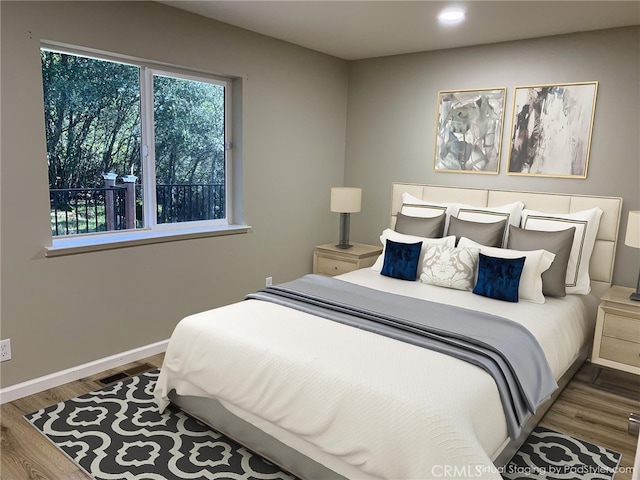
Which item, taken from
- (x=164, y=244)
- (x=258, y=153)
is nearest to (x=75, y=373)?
(x=164, y=244)

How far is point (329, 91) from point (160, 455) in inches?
139

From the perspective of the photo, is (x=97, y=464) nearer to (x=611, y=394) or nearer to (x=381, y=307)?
(x=381, y=307)

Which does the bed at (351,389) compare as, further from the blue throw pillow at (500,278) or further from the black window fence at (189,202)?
the black window fence at (189,202)

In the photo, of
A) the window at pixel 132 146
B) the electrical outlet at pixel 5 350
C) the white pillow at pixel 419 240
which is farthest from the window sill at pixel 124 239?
the white pillow at pixel 419 240

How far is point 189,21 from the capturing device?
3.42 m

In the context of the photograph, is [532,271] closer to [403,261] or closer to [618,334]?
[618,334]

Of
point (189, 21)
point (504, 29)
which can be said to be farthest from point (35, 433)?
point (504, 29)

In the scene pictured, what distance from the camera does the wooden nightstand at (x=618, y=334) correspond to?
3.06 metres

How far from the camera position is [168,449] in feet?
7.82

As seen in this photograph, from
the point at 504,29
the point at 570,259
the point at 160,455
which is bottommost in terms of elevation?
the point at 160,455

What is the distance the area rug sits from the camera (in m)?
2.24

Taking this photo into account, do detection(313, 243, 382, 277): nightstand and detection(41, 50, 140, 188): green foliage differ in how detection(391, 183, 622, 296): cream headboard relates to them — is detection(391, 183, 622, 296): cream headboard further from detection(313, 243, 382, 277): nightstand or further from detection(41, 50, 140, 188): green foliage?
detection(41, 50, 140, 188): green foliage

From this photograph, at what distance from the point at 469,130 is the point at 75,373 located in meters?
3.53

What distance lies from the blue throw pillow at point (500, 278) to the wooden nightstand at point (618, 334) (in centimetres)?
65
